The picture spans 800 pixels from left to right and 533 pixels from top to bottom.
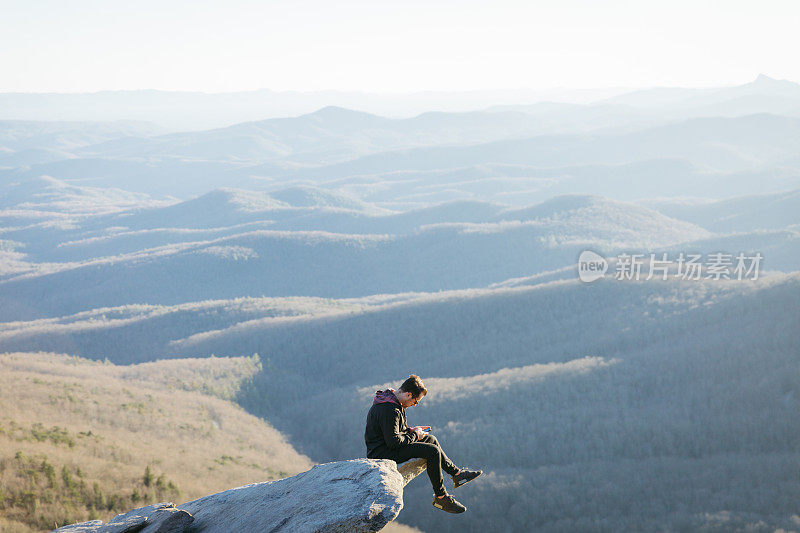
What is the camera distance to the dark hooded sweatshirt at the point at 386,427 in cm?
1348

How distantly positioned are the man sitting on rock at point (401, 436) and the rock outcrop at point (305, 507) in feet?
1.72

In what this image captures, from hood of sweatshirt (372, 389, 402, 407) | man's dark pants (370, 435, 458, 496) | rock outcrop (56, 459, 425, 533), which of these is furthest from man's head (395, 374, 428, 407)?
rock outcrop (56, 459, 425, 533)

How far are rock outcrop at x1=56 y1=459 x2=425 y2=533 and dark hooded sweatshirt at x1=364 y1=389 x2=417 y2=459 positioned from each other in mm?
522

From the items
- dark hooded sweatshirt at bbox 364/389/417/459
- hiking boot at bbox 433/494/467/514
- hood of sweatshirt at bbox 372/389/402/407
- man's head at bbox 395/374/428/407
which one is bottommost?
hiking boot at bbox 433/494/467/514

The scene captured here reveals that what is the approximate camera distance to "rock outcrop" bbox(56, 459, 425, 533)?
462 inches

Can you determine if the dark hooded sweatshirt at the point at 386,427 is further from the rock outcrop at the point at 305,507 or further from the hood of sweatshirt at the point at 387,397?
the rock outcrop at the point at 305,507

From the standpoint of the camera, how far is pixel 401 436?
1355 centimetres

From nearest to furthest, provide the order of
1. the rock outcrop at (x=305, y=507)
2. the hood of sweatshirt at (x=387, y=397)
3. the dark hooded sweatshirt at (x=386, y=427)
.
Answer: the rock outcrop at (x=305, y=507), the dark hooded sweatshirt at (x=386, y=427), the hood of sweatshirt at (x=387, y=397)

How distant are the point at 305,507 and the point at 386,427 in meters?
2.30

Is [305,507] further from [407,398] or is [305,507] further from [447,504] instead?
[447,504]

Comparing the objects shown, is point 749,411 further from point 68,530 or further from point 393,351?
point 68,530

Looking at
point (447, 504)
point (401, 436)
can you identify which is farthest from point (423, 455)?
point (447, 504)

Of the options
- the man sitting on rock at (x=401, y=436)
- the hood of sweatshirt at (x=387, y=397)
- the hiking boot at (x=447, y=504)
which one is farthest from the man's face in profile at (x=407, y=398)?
the hiking boot at (x=447, y=504)

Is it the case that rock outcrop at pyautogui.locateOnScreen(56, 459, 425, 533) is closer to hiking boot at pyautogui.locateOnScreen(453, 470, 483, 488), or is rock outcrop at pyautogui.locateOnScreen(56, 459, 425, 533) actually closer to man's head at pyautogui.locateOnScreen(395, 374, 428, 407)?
hiking boot at pyautogui.locateOnScreen(453, 470, 483, 488)
